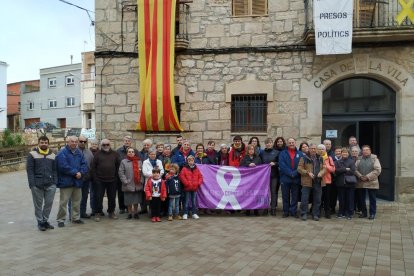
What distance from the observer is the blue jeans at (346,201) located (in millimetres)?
8180

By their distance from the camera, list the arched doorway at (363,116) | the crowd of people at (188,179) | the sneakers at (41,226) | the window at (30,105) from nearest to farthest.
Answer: the sneakers at (41,226) < the crowd of people at (188,179) < the arched doorway at (363,116) < the window at (30,105)

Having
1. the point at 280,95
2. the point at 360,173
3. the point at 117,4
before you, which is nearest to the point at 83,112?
the point at 117,4

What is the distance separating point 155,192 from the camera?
7918mm

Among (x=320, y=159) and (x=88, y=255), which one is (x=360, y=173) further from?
(x=88, y=255)

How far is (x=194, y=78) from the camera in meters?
10.6

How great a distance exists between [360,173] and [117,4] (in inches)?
302

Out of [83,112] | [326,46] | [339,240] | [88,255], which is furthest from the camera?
[83,112]

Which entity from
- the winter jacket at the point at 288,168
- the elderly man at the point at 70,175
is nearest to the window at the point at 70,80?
the elderly man at the point at 70,175

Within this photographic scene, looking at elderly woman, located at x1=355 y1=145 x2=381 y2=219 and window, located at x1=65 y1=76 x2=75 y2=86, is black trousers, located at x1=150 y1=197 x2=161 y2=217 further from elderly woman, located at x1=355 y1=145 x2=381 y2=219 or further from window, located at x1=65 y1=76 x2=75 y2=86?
window, located at x1=65 y1=76 x2=75 y2=86

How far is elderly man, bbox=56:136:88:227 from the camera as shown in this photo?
24.8ft

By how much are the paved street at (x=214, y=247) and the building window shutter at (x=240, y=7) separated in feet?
17.7

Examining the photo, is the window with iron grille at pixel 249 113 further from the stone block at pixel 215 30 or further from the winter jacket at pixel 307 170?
the winter jacket at pixel 307 170

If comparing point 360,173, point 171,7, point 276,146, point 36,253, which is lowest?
point 36,253

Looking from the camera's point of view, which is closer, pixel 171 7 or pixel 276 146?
pixel 276 146
